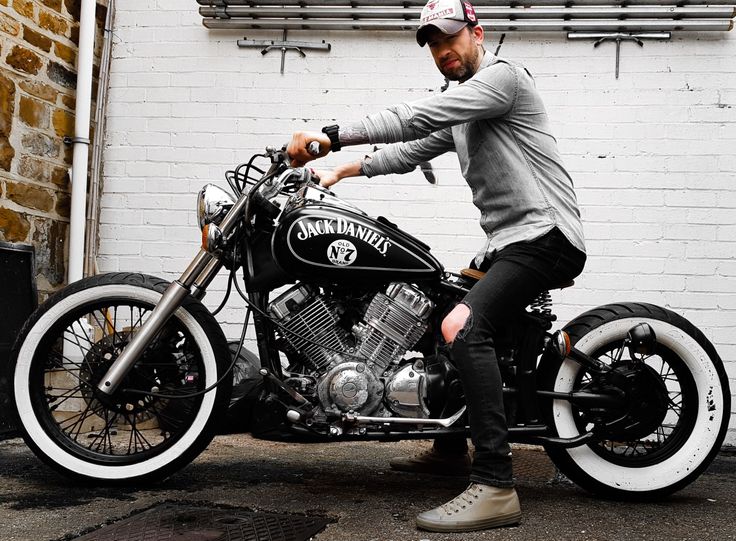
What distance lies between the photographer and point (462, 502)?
8.16 ft

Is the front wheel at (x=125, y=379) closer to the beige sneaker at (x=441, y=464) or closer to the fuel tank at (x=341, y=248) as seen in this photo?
the fuel tank at (x=341, y=248)

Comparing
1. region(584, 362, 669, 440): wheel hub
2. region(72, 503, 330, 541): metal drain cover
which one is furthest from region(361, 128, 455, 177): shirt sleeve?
region(72, 503, 330, 541): metal drain cover

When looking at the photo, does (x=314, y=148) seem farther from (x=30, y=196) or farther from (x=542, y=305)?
(x=30, y=196)

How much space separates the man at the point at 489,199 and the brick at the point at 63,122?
2.54m

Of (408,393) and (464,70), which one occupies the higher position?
(464,70)

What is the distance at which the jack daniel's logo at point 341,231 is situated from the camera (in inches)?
106

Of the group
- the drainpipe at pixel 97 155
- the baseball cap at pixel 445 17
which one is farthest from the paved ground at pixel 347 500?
the baseball cap at pixel 445 17

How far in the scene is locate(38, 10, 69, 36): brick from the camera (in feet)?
14.6

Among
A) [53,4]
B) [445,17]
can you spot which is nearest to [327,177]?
[445,17]

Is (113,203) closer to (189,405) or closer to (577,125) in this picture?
(189,405)

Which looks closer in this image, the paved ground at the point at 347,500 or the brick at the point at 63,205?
the paved ground at the point at 347,500

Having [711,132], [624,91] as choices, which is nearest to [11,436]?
[624,91]

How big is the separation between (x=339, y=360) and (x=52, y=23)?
3.01m

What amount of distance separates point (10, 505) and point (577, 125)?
3.42 meters
